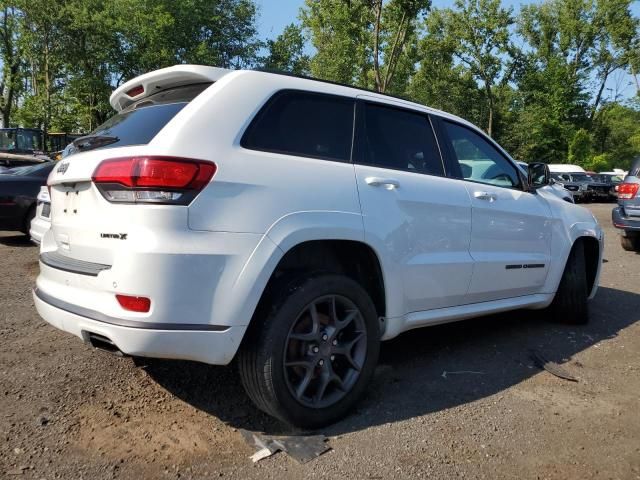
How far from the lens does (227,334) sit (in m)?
2.51

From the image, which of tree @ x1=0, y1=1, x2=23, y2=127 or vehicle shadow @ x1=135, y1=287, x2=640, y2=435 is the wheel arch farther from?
tree @ x1=0, y1=1, x2=23, y2=127

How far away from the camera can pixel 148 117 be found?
2.88 m

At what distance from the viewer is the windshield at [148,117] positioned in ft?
8.87

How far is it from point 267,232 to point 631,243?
31.8ft

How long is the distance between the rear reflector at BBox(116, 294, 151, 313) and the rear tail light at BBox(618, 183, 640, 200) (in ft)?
31.5

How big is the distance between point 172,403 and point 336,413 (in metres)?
0.99

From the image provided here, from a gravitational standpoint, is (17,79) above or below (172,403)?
above

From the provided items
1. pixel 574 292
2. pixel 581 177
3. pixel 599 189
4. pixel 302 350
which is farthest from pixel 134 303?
pixel 581 177

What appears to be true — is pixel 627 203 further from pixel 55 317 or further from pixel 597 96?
pixel 597 96

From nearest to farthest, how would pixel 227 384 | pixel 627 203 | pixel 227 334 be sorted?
1. pixel 227 334
2. pixel 227 384
3. pixel 627 203

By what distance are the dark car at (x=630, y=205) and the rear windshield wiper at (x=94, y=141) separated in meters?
9.39

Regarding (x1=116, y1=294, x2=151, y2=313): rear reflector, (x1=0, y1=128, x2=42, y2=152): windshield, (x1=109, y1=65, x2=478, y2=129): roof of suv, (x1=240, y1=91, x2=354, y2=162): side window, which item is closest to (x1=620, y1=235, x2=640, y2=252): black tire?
(x1=109, y1=65, x2=478, y2=129): roof of suv

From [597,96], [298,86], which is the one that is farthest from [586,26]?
[298,86]

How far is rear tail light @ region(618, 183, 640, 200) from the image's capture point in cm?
951
